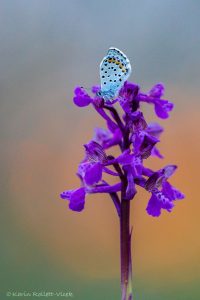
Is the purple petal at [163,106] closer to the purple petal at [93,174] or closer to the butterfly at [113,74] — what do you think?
the butterfly at [113,74]

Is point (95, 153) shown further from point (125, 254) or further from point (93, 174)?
point (125, 254)

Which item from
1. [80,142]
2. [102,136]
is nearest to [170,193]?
[102,136]

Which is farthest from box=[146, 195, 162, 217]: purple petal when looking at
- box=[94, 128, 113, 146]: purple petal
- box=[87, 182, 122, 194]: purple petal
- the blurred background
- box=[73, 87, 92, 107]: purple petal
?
the blurred background

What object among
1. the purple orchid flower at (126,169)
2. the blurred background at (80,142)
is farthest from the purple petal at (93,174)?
the blurred background at (80,142)

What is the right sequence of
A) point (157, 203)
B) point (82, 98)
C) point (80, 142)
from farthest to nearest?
point (80, 142) → point (82, 98) → point (157, 203)

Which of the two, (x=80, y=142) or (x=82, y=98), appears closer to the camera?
(x=82, y=98)

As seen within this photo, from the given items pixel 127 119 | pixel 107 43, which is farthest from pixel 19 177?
pixel 127 119
